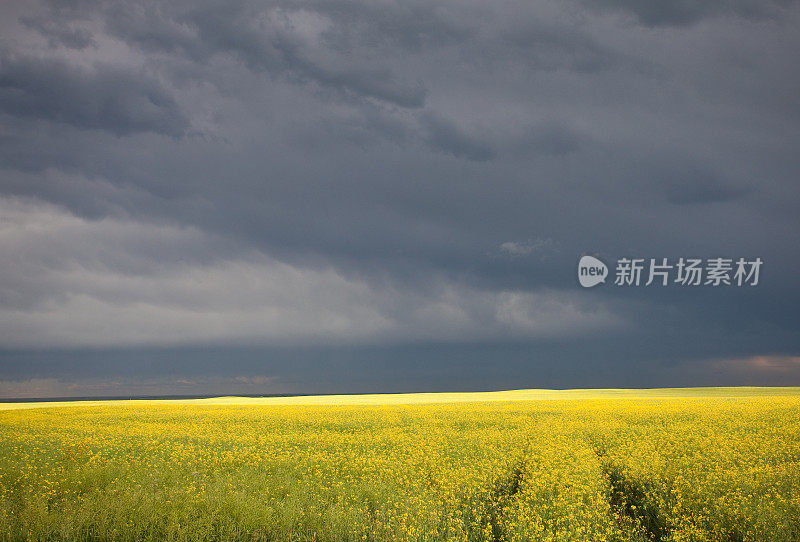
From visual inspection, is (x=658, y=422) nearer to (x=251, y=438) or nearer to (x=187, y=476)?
(x=251, y=438)

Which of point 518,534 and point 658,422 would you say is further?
point 658,422

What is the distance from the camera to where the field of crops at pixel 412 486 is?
1054 cm

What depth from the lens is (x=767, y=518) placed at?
10297 millimetres

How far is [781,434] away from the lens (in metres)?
19.7

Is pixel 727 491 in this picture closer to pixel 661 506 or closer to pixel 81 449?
pixel 661 506

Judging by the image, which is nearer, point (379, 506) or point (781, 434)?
point (379, 506)

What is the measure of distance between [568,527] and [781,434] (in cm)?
1484

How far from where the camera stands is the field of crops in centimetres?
1054

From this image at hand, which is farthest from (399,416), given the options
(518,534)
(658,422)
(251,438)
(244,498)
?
(518,534)

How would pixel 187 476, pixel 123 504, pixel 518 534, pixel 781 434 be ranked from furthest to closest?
pixel 781 434 < pixel 187 476 < pixel 123 504 < pixel 518 534

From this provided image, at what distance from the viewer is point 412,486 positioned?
1316cm

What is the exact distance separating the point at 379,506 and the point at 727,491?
833cm

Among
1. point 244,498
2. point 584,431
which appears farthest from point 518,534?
point 584,431

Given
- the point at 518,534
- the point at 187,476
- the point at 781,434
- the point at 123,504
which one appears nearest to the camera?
the point at 518,534
